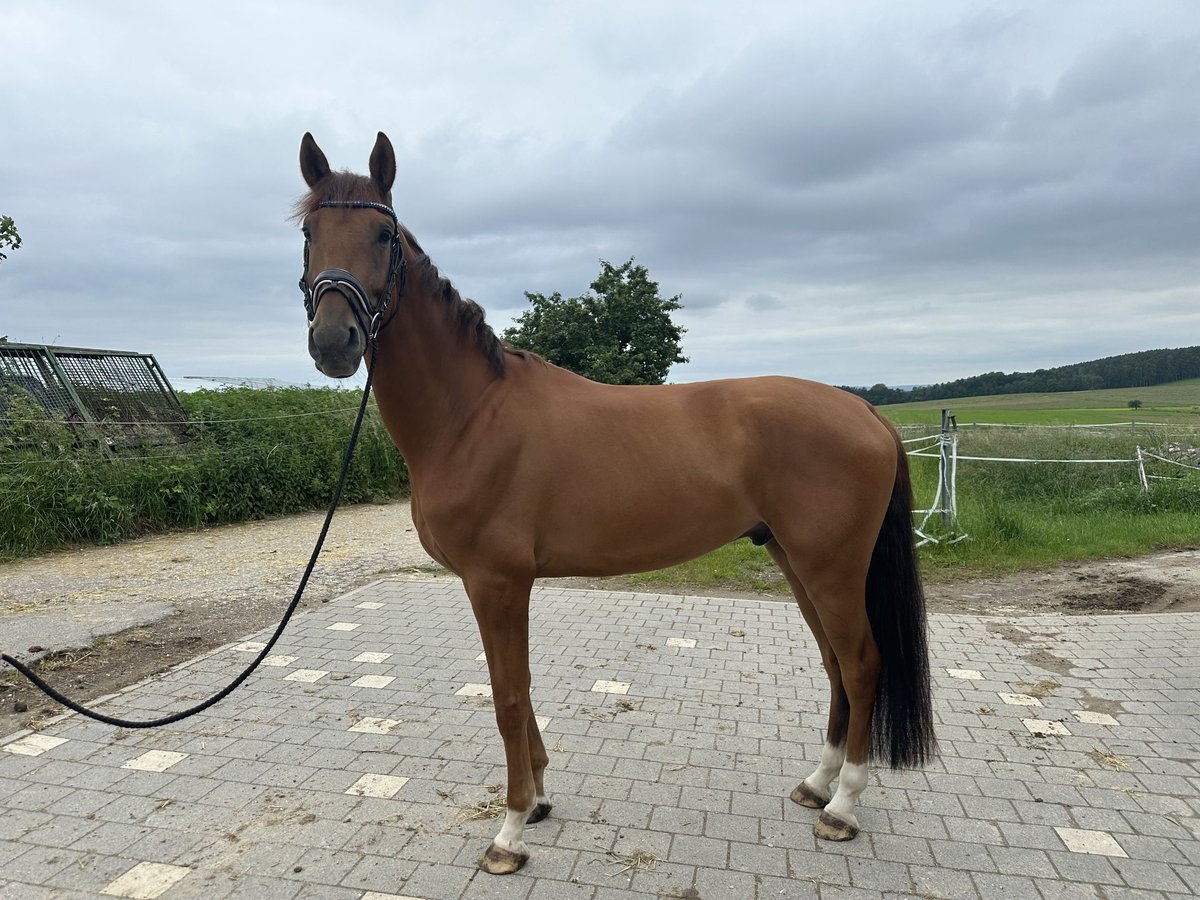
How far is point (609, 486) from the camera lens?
2447 millimetres

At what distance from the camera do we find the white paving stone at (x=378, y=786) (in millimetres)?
2799

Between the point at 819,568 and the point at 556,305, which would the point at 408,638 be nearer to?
the point at 819,568

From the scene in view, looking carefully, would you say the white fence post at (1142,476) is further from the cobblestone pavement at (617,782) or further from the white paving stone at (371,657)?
the white paving stone at (371,657)

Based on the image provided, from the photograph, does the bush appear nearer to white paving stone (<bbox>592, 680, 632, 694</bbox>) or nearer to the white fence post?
white paving stone (<bbox>592, 680, 632, 694</bbox>)

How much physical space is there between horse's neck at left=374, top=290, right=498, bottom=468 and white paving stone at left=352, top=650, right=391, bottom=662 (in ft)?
7.89

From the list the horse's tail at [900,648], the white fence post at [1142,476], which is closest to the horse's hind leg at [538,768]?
the horse's tail at [900,648]

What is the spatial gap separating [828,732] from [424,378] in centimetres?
223

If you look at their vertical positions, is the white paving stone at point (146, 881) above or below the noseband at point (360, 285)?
below

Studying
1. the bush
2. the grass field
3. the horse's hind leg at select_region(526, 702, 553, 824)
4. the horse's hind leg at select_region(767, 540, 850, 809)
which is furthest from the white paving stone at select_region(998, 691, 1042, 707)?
the bush

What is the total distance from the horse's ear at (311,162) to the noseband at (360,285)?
0.17 m

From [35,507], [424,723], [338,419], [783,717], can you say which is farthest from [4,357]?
[783,717]

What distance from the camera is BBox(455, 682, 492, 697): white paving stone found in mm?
3816

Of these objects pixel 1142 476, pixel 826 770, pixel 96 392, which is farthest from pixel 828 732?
pixel 96 392

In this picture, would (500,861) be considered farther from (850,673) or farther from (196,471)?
(196,471)
